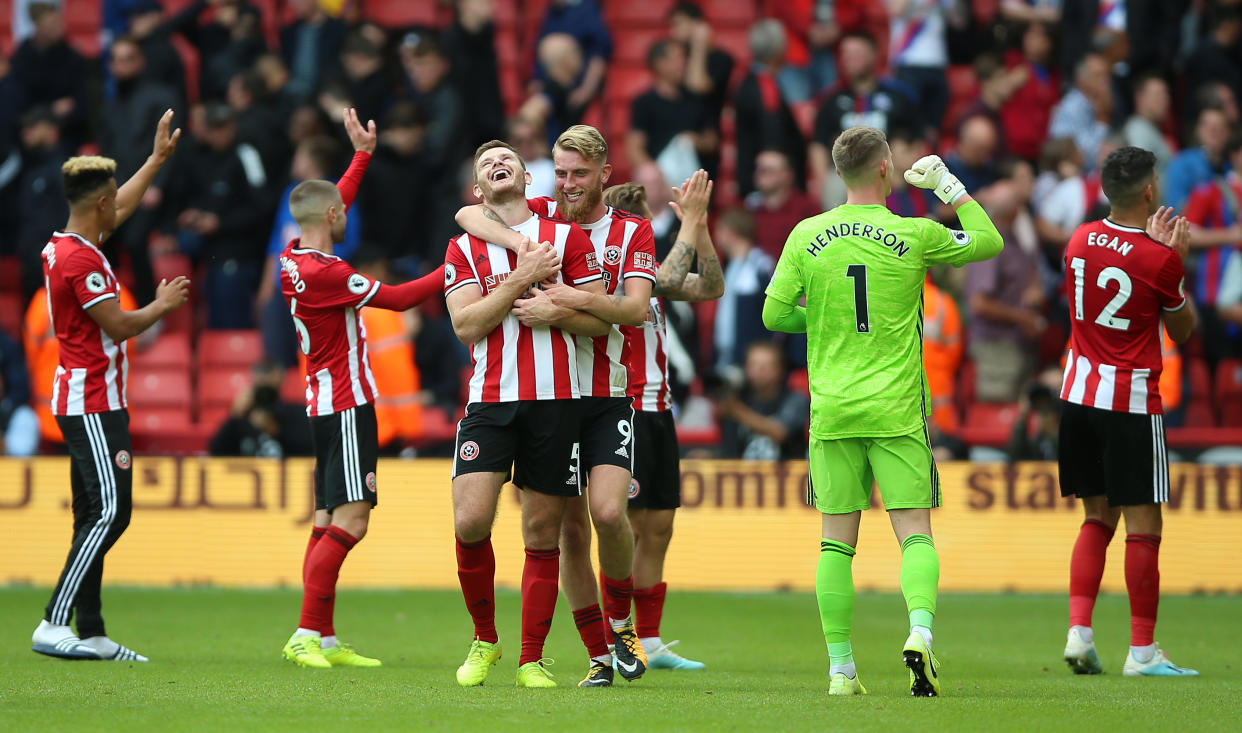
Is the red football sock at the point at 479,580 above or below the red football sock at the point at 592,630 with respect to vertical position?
above

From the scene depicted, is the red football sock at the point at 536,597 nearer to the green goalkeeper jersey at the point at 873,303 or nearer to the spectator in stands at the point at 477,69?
the green goalkeeper jersey at the point at 873,303

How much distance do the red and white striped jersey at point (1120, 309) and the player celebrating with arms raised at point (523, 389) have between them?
267 cm

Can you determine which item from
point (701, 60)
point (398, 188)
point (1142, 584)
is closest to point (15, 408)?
point (398, 188)

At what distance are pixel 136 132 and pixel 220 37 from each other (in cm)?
172

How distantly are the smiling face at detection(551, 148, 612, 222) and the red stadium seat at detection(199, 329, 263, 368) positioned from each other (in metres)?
8.56

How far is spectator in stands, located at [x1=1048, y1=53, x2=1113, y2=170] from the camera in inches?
589

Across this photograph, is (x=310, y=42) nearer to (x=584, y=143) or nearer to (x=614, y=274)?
(x=584, y=143)

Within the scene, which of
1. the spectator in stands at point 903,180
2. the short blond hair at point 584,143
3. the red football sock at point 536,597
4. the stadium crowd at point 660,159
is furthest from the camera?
the spectator in stands at point 903,180

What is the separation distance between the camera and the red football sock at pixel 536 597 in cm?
648

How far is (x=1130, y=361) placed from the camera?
24.7 ft

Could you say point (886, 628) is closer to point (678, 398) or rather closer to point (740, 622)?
point (740, 622)

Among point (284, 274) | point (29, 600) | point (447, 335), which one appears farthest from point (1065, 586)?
point (29, 600)

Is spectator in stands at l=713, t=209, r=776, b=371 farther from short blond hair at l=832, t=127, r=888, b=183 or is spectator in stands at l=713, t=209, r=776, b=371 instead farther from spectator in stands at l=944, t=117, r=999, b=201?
short blond hair at l=832, t=127, r=888, b=183

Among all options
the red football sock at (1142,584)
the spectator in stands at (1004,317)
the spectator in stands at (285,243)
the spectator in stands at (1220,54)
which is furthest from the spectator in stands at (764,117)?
the red football sock at (1142,584)
